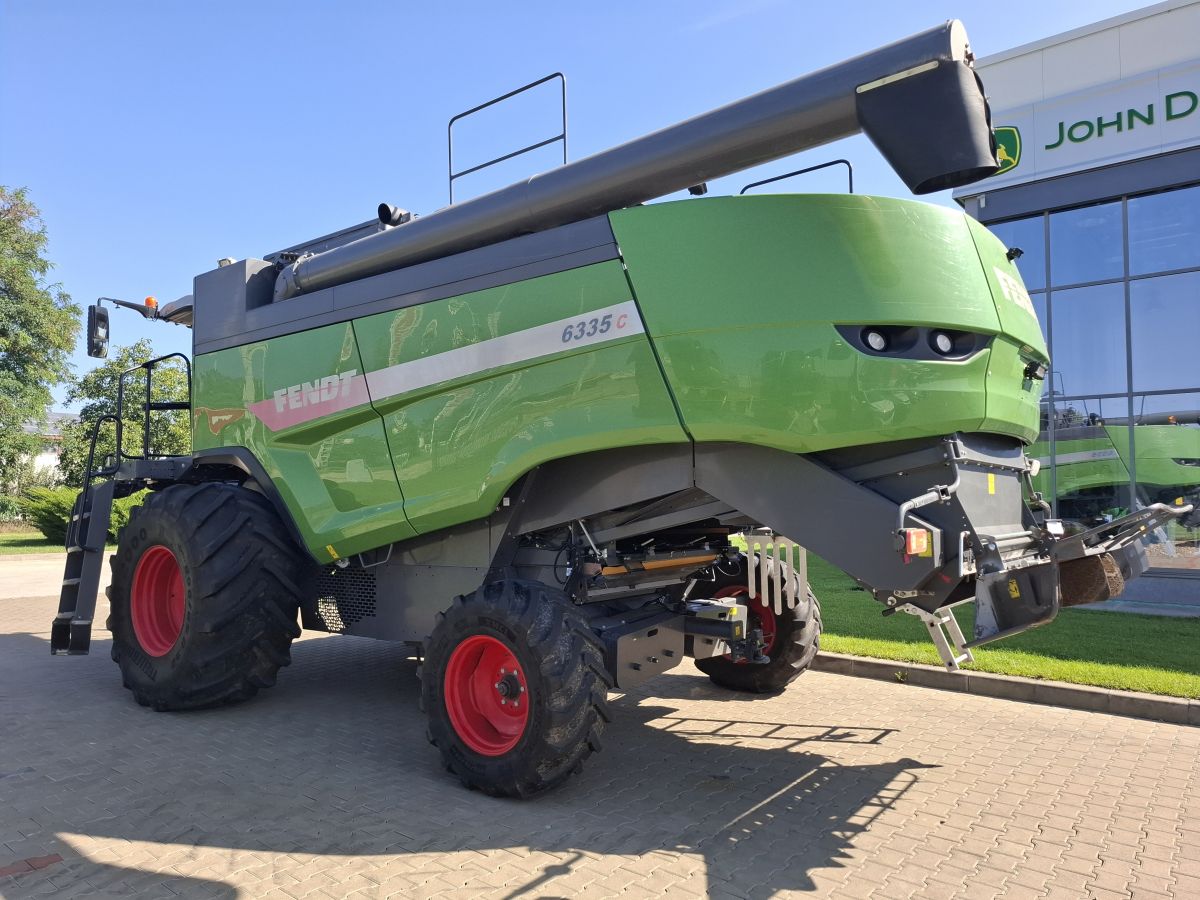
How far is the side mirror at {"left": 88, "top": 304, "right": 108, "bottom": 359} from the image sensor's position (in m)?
7.15

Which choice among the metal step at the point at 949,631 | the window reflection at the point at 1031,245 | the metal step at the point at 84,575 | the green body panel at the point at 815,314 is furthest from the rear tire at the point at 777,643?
the window reflection at the point at 1031,245

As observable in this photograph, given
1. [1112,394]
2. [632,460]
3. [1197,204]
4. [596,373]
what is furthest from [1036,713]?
[1197,204]

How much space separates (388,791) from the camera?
14.6ft

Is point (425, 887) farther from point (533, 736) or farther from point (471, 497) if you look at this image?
point (471, 497)

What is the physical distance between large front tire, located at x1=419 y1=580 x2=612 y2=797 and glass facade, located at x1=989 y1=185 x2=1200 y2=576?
1069cm

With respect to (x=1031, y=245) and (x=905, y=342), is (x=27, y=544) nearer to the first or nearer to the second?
(x=1031, y=245)

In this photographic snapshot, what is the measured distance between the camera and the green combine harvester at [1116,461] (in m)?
12.1

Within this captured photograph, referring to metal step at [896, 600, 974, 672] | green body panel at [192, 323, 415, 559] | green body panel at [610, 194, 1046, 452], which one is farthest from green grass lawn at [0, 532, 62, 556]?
metal step at [896, 600, 974, 672]

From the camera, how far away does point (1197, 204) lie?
12.0 metres

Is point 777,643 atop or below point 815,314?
below

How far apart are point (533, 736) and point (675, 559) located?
135 cm

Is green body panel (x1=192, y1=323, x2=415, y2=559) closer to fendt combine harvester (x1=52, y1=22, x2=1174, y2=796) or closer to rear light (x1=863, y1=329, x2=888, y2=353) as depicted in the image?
fendt combine harvester (x1=52, y1=22, x2=1174, y2=796)

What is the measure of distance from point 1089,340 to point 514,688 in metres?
12.1

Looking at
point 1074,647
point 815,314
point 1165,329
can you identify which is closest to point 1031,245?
point 1165,329
